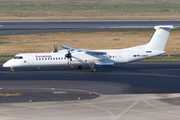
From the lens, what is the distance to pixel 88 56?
39.4 m

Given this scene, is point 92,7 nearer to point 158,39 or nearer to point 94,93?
point 158,39

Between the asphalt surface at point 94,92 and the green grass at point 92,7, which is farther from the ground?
the green grass at point 92,7

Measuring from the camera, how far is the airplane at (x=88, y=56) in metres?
38.6

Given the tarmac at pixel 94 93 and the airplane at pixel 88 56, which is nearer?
the tarmac at pixel 94 93

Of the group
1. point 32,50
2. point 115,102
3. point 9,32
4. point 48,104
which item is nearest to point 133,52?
point 115,102

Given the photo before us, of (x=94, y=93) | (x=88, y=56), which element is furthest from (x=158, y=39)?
(x=94, y=93)

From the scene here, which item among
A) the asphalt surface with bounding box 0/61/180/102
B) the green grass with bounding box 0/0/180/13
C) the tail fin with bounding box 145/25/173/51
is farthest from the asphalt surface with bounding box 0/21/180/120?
the green grass with bounding box 0/0/180/13

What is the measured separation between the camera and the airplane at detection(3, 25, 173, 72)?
38.6m

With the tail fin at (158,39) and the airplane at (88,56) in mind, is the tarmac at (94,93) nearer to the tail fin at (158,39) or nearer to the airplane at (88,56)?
the airplane at (88,56)

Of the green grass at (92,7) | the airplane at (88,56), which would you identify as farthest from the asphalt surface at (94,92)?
the green grass at (92,7)

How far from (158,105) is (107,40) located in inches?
1941

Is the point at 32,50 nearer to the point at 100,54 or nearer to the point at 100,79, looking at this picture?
the point at 100,54

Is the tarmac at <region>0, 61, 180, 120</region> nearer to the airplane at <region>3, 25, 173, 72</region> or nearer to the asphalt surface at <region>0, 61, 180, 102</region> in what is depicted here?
the asphalt surface at <region>0, 61, 180, 102</region>

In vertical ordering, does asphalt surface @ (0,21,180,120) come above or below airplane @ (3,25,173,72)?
below
